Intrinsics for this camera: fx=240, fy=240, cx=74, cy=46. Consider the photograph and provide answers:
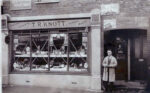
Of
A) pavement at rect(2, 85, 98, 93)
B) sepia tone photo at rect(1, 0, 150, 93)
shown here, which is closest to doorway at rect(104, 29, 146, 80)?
sepia tone photo at rect(1, 0, 150, 93)

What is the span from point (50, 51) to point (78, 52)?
1.17m

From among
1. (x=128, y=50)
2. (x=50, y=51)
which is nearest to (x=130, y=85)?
(x=128, y=50)

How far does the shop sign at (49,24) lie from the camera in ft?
30.2

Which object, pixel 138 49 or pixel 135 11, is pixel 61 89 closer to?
pixel 138 49

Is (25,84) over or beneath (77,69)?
beneath

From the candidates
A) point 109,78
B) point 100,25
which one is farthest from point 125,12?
point 109,78

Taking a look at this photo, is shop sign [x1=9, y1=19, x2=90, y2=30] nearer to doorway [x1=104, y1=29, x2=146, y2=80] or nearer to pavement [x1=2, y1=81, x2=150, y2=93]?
doorway [x1=104, y1=29, x2=146, y2=80]

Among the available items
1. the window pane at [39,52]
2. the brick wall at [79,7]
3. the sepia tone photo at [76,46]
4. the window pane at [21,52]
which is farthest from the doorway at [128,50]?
the window pane at [21,52]

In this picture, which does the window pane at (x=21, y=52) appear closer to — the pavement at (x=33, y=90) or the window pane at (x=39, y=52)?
the window pane at (x=39, y=52)

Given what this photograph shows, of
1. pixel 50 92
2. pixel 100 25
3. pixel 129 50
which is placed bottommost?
pixel 50 92

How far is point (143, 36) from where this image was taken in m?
8.97

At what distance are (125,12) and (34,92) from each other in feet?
14.3

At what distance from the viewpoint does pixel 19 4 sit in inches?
394

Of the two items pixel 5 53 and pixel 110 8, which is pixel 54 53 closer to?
pixel 5 53
